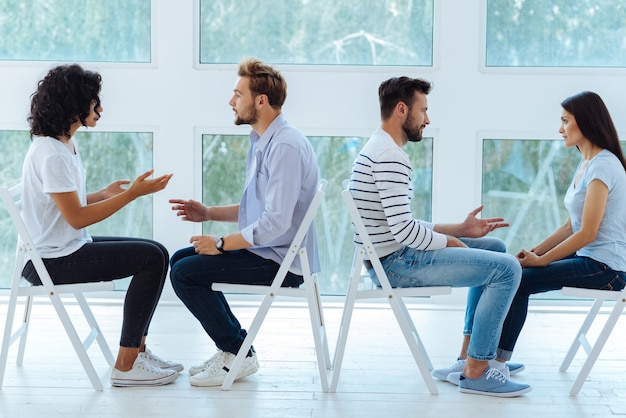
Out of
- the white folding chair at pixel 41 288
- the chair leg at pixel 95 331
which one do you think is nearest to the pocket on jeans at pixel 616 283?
the white folding chair at pixel 41 288

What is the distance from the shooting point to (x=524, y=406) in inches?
111

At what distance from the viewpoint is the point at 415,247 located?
9.49ft

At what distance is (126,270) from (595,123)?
175 centimetres

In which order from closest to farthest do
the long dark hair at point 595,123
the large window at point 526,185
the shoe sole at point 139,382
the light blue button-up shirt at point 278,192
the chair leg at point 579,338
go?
the light blue button-up shirt at point 278,192
the shoe sole at point 139,382
the long dark hair at point 595,123
the chair leg at point 579,338
the large window at point 526,185

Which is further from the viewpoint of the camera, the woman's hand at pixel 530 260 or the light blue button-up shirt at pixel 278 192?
the woman's hand at pixel 530 260

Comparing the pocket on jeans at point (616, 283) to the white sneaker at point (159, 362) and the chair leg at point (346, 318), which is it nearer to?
the chair leg at point (346, 318)

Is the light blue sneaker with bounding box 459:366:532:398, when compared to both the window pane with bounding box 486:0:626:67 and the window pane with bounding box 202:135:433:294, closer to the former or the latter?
the window pane with bounding box 202:135:433:294

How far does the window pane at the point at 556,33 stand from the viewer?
4.16 metres

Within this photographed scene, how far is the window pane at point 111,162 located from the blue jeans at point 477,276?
1821mm

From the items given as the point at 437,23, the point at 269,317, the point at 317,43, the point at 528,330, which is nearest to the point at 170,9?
the point at 317,43

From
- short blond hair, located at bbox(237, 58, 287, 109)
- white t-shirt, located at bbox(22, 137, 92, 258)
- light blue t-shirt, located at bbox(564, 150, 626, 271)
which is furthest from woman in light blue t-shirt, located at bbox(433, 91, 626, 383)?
white t-shirt, located at bbox(22, 137, 92, 258)

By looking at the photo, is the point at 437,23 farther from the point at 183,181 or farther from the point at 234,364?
the point at 234,364

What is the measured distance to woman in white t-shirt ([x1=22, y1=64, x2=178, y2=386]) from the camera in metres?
2.89

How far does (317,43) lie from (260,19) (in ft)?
1.00
